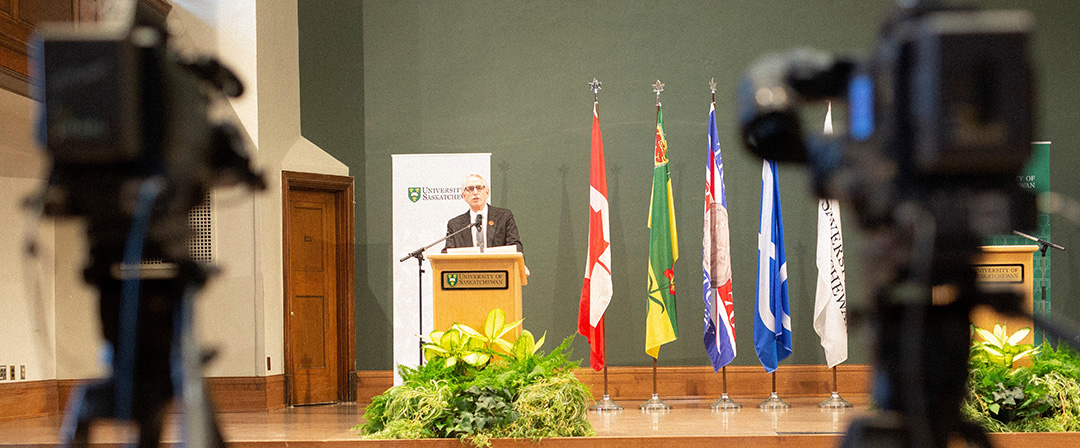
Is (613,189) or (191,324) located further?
(613,189)

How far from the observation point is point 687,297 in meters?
6.86

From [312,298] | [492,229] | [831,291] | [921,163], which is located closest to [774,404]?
[831,291]

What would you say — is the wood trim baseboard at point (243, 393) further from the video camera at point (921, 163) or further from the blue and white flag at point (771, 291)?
the video camera at point (921, 163)

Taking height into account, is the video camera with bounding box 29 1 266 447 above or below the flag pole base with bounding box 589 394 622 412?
above

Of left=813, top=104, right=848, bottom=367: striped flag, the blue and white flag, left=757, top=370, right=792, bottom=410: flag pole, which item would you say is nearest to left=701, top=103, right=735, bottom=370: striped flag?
the blue and white flag

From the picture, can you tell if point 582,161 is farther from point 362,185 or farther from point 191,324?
point 191,324

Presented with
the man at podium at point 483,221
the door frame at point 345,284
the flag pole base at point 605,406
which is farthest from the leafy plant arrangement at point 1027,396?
the door frame at point 345,284

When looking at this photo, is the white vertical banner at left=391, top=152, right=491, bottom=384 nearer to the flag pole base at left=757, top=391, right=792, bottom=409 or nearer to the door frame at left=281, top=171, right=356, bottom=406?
the door frame at left=281, top=171, right=356, bottom=406

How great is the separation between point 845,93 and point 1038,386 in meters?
3.54

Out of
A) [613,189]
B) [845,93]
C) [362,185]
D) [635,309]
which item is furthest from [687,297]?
[845,93]

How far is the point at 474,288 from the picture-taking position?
4414 millimetres

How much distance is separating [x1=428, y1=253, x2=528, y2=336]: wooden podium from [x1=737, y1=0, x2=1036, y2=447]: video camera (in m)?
3.30

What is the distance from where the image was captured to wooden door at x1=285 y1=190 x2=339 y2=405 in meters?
6.65

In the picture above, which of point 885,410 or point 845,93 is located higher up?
point 845,93
